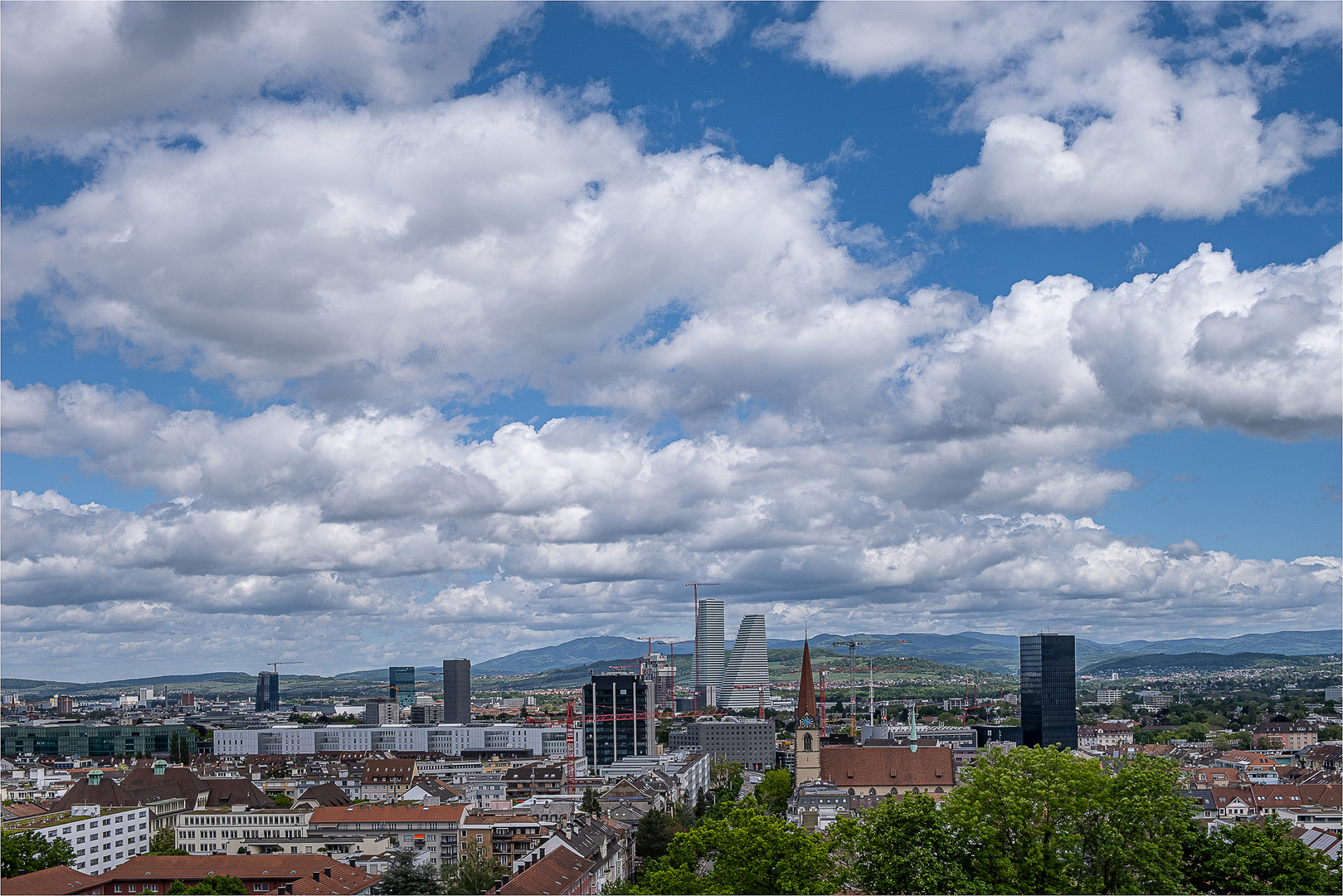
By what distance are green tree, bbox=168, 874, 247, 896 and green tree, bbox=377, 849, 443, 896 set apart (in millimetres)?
5653

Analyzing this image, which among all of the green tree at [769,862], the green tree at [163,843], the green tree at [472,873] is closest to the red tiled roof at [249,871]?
the green tree at [472,873]

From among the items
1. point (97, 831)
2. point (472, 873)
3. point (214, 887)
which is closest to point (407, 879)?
point (472, 873)

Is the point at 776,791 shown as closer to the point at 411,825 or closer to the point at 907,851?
the point at 411,825

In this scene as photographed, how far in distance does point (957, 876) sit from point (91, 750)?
144536 mm

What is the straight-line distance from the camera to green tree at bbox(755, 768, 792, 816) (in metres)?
87.2

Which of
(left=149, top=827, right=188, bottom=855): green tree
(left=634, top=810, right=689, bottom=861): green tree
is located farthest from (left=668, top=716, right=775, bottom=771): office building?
(left=149, top=827, right=188, bottom=855): green tree

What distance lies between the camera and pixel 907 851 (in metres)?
26.2

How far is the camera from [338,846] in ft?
216

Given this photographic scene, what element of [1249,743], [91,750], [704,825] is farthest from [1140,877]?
[91,750]

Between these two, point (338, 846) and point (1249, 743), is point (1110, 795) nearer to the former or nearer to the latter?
point (338, 846)

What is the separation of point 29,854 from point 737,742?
103m

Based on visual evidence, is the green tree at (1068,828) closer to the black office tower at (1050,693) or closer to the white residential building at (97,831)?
the white residential building at (97,831)

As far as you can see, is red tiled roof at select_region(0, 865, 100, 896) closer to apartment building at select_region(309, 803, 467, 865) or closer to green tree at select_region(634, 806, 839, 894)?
apartment building at select_region(309, 803, 467, 865)

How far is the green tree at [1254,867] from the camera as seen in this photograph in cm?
2736
